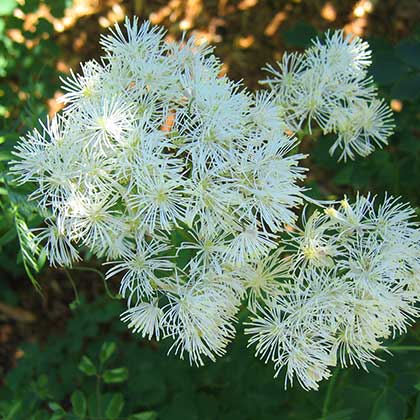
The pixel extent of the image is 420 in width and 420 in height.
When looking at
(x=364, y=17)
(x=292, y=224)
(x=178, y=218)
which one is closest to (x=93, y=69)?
(x=178, y=218)

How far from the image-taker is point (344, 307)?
3.43 ft

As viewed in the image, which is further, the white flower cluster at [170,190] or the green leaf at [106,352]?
the green leaf at [106,352]

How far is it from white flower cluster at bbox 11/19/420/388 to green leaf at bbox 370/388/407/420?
207 mm

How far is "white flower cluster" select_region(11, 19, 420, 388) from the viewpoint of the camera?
1.01 meters

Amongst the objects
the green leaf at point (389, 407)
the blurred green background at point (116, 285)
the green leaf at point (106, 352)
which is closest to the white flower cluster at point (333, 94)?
the blurred green background at point (116, 285)

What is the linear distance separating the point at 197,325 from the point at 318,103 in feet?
1.54

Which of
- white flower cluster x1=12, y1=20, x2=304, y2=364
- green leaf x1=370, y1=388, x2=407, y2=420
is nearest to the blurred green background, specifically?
green leaf x1=370, y1=388, x2=407, y2=420

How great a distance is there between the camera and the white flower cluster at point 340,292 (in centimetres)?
105

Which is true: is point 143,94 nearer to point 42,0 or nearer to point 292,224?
point 292,224

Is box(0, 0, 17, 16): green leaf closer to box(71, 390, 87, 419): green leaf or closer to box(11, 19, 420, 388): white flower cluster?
box(11, 19, 420, 388): white flower cluster

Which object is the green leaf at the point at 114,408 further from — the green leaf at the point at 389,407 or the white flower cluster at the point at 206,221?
the green leaf at the point at 389,407

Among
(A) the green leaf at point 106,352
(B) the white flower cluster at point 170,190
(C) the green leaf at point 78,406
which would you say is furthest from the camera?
(A) the green leaf at point 106,352

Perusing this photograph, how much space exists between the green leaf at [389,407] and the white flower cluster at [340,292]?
19cm

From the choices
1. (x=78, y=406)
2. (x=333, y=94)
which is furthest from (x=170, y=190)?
(x=78, y=406)
